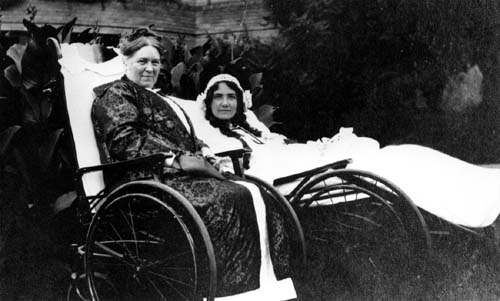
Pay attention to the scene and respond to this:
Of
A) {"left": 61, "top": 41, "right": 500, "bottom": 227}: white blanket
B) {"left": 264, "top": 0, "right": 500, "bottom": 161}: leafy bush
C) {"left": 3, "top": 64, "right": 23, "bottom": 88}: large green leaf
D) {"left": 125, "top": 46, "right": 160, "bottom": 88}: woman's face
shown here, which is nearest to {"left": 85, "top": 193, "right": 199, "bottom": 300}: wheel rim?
{"left": 61, "top": 41, "right": 500, "bottom": 227}: white blanket

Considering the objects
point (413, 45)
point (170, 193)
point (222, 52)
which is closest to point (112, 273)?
point (170, 193)

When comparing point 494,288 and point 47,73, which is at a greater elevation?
point 47,73

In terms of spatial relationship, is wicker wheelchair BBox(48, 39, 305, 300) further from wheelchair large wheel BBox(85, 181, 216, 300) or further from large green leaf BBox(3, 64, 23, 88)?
large green leaf BBox(3, 64, 23, 88)

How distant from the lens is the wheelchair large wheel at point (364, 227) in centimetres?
227

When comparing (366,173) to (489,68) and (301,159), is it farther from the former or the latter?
(489,68)

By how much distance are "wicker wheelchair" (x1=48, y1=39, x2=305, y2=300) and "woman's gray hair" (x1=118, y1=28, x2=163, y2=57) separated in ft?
0.94

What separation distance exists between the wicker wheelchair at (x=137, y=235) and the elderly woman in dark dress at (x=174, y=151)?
0.09 metres

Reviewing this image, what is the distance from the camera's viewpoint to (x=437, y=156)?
257 centimetres

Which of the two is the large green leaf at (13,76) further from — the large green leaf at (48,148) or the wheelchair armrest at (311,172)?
the wheelchair armrest at (311,172)

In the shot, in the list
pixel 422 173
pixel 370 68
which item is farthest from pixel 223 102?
pixel 370 68

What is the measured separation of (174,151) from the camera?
2.28 m

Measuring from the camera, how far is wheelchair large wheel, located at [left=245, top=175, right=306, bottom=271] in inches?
94.0

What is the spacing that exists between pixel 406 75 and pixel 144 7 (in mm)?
2326

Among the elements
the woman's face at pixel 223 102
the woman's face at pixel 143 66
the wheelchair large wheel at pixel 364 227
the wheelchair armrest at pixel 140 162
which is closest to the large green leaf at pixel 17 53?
Result: the woman's face at pixel 143 66
